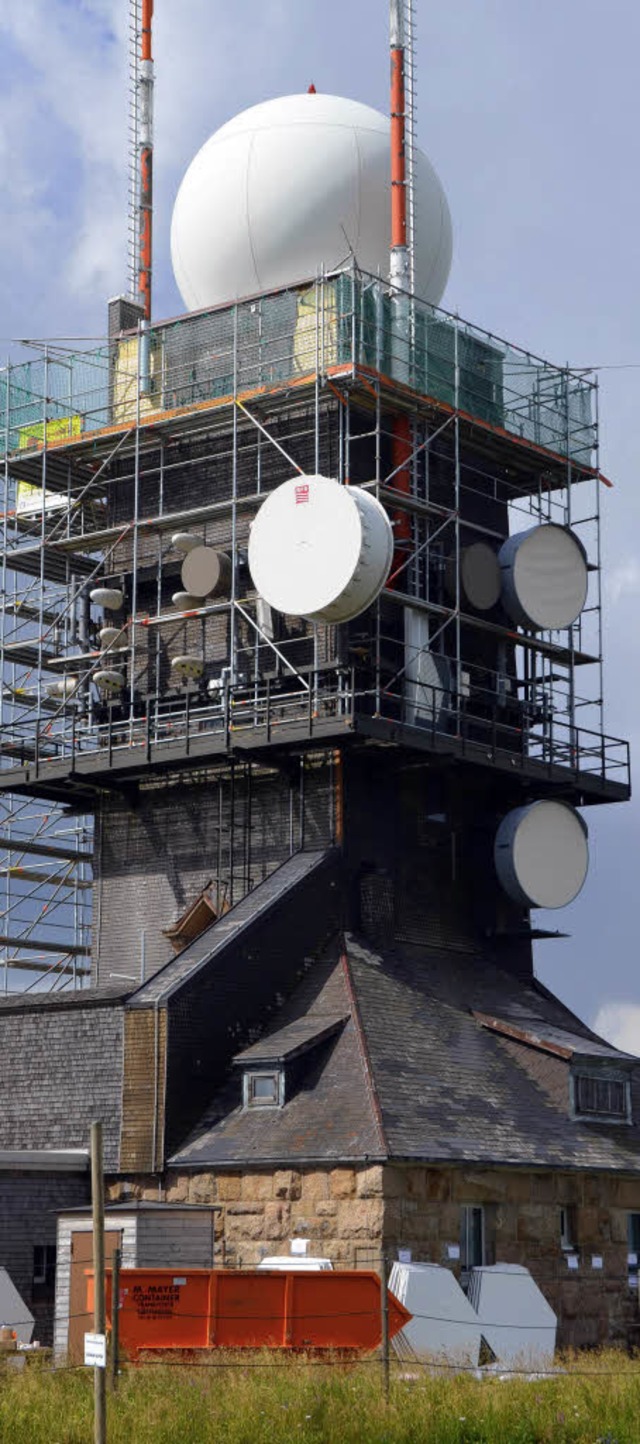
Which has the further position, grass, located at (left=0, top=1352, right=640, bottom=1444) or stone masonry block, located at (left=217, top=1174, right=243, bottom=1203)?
stone masonry block, located at (left=217, top=1174, right=243, bottom=1203)

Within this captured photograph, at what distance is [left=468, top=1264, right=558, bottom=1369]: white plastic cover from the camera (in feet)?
131

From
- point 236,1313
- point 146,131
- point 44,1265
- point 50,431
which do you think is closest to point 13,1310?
point 44,1265

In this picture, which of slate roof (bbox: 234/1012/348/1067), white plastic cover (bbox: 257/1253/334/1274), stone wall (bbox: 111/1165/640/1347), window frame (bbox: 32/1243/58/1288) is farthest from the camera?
slate roof (bbox: 234/1012/348/1067)

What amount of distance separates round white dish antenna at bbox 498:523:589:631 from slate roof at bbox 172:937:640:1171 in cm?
813

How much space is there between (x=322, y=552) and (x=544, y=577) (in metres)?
7.78

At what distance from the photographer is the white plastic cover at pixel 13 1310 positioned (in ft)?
130

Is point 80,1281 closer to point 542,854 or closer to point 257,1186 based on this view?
point 257,1186

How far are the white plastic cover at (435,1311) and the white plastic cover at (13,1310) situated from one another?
6.44 metres

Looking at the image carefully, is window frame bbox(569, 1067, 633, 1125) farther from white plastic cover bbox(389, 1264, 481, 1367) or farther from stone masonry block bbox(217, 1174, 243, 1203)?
stone masonry block bbox(217, 1174, 243, 1203)

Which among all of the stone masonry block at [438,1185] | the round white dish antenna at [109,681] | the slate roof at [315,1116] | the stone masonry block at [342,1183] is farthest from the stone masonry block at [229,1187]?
the round white dish antenna at [109,681]

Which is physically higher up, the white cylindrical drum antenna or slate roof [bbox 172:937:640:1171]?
the white cylindrical drum antenna

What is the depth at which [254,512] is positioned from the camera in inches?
1986

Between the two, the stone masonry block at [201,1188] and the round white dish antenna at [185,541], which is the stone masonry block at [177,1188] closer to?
the stone masonry block at [201,1188]

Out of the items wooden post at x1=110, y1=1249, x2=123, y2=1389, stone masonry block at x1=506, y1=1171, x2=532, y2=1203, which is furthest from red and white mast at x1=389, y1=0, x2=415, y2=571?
wooden post at x1=110, y1=1249, x2=123, y2=1389
